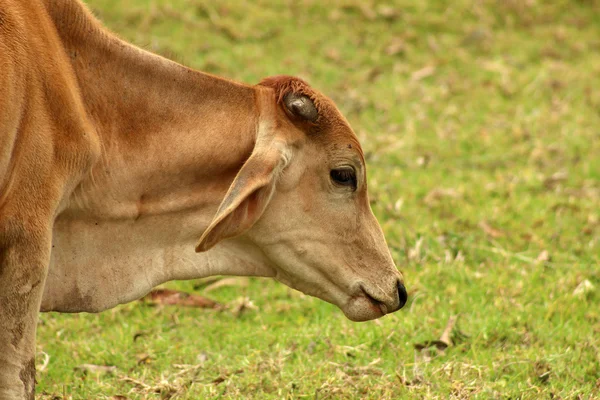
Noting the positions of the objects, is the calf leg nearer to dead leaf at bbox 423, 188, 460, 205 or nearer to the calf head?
the calf head

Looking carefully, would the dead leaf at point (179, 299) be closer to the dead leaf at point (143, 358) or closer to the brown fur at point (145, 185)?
the dead leaf at point (143, 358)

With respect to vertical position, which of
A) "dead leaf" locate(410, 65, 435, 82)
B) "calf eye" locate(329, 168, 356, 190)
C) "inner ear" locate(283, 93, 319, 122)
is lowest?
"dead leaf" locate(410, 65, 435, 82)

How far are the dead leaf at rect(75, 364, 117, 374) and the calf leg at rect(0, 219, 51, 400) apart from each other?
115cm

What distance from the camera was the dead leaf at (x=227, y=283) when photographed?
644 cm

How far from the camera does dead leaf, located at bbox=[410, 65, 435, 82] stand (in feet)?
34.6

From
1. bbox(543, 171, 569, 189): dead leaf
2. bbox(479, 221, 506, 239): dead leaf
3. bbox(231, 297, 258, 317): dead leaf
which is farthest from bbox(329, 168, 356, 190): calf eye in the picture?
bbox(543, 171, 569, 189): dead leaf

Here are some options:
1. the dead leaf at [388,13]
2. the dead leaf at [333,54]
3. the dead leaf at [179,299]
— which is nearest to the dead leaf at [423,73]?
the dead leaf at [333,54]

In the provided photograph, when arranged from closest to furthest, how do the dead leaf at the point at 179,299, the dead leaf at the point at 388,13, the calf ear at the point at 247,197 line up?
the calf ear at the point at 247,197, the dead leaf at the point at 179,299, the dead leaf at the point at 388,13

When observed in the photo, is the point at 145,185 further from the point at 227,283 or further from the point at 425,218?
the point at 425,218

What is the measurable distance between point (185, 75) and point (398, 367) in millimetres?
1787

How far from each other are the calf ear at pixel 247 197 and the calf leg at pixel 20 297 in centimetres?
60

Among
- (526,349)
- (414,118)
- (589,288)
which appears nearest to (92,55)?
(526,349)

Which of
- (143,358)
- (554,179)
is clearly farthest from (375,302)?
(554,179)

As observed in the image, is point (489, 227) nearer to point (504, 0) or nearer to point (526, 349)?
point (526, 349)
